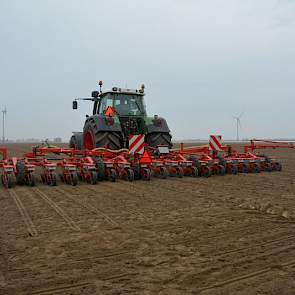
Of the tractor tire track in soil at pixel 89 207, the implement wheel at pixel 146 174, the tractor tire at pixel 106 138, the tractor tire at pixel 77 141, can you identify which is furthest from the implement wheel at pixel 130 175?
the tractor tire at pixel 77 141

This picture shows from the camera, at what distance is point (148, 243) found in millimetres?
3520

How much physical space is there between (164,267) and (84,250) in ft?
2.74

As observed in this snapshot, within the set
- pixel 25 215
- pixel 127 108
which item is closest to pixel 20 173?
pixel 25 215

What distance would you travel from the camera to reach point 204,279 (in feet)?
8.76

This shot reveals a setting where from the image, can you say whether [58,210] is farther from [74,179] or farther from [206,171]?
[206,171]

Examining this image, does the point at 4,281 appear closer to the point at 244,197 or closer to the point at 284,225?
the point at 284,225

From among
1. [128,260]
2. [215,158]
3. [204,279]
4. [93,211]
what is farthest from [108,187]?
[204,279]

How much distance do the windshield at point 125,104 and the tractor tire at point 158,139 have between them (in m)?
0.94

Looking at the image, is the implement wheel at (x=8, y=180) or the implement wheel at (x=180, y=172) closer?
the implement wheel at (x=8, y=180)

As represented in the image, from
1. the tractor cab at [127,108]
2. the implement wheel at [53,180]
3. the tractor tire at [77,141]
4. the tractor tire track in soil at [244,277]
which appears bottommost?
the tractor tire track in soil at [244,277]

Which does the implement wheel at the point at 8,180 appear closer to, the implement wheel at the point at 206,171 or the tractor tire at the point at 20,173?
the tractor tire at the point at 20,173

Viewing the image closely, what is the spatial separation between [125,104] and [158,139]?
1.54m

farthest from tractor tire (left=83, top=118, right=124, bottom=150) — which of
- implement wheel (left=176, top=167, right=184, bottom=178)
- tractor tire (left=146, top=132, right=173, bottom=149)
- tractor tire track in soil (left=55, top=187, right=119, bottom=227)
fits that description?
tractor tire track in soil (left=55, top=187, right=119, bottom=227)

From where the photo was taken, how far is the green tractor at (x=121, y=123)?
9.44m
